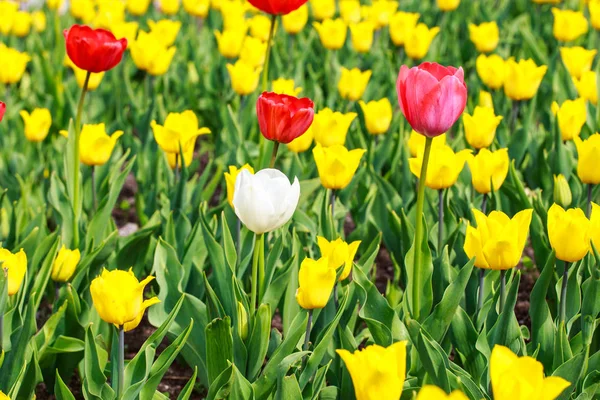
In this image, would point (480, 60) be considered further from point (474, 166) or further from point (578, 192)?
point (474, 166)

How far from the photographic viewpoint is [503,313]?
1833mm

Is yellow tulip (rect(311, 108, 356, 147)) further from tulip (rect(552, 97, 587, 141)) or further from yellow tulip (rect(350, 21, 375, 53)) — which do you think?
yellow tulip (rect(350, 21, 375, 53))

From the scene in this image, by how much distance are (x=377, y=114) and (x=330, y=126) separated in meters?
0.37

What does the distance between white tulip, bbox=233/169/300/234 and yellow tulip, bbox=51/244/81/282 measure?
65cm

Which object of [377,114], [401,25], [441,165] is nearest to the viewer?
[441,165]

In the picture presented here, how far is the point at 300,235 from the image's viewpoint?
2619mm

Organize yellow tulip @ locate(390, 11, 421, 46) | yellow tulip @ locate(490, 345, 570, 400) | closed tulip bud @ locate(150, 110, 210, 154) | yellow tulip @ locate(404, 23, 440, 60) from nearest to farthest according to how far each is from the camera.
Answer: yellow tulip @ locate(490, 345, 570, 400), closed tulip bud @ locate(150, 110, 210, 154), yellow tulip @ locate(404, 23, 440, 60), yellow tulip @ locate(390, 11, 421, 46)

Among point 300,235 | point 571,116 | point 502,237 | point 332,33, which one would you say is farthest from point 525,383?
point 332,33

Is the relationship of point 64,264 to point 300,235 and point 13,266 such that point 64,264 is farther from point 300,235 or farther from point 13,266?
point 300,235

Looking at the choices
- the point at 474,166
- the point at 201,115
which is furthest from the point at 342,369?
the point at 201,115

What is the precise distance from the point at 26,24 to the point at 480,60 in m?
2.40

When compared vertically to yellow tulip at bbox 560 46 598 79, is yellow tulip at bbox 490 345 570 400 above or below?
above

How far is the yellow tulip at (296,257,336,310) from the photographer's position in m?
1.75

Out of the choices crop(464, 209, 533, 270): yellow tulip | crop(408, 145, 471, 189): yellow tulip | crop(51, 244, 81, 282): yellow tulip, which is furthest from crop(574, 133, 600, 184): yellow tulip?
crop(51, 244, 81, 282): yellow tulip
